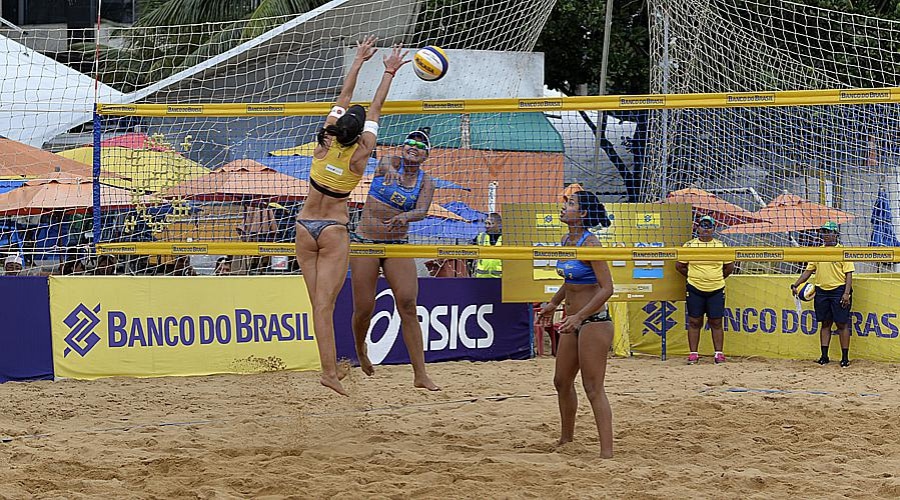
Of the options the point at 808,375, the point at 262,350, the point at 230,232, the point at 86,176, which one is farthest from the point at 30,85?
the point at 808,375

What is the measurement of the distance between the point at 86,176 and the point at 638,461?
791cm

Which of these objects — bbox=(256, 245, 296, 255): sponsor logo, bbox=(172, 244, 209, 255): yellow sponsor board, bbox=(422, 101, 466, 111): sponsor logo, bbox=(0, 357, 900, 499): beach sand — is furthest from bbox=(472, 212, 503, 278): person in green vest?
bbox=(172, 244, 209, 255): yellow sponsor board

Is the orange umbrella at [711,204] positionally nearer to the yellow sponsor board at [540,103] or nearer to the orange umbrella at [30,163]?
the yellow sponsor board at [540,103]

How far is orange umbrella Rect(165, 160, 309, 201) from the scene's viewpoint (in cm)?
866

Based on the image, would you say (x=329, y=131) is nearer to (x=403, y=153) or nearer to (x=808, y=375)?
(x=403, y=153)

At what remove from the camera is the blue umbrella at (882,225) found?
832cm

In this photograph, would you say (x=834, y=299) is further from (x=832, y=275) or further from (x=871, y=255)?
(x=871, y=255)

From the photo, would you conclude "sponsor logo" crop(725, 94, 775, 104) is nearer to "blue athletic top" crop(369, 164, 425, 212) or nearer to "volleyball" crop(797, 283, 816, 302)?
"blue athletic top" crop(369, 164, 425, 212)

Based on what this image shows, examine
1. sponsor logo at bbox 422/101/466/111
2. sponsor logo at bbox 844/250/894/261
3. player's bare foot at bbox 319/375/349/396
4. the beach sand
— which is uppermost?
sponsor logo at bbox 422/101/466/111

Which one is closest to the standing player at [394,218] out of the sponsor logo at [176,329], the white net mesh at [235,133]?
the white net mesh at [235,133]

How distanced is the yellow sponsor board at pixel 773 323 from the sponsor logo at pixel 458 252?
5849mm

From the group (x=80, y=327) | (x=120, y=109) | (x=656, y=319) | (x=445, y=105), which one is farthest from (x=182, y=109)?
(x=656, y=319)

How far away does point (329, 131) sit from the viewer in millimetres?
6867

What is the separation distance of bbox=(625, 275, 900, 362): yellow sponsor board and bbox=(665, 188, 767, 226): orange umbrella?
108 cm
